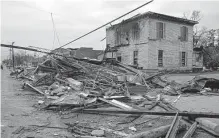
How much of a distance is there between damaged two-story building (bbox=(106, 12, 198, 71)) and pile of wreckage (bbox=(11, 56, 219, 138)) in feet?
26.0

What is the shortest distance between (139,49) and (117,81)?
11.3m

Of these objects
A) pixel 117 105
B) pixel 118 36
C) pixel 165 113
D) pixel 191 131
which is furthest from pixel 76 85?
pixel 118 36

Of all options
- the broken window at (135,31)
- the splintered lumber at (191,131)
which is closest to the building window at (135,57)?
the broken window at (135,31)

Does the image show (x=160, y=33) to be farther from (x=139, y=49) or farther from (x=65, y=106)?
(x=65, y=106)

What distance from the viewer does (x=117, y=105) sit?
6.72 meters

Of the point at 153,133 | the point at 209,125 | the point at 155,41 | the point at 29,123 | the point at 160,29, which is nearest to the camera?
the point at 153,133

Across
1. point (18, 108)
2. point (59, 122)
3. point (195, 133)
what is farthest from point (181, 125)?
point (18, 108)

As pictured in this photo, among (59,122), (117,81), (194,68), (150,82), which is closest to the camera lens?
(59,122)

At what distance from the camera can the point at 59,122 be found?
5.52m

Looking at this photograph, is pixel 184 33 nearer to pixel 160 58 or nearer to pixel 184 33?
pixel 184 33

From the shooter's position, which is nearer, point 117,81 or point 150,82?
point 117,81

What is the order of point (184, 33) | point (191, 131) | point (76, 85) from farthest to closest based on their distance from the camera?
point (184, 33) < point (76, 85) < point (191, 131)

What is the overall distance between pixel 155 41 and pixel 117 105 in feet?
53.2

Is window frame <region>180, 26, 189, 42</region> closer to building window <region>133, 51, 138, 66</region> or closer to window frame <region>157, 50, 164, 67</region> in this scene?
window frame <region>157, 50, 164, 67</region>
